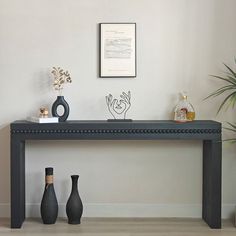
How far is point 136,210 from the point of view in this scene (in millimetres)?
4391

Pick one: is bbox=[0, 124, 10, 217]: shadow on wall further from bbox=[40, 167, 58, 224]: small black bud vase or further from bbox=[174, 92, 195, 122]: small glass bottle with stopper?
bbox=[174, 92, 195, 122]: small glass bottle with stopper

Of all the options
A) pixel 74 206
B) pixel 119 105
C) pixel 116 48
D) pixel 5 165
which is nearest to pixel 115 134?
pixel 119 105

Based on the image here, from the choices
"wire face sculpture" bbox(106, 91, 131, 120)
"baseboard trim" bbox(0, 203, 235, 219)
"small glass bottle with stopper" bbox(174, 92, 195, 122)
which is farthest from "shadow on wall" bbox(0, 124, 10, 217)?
"small glass bottle with stopper" bbox(174, 92, 195, 122)

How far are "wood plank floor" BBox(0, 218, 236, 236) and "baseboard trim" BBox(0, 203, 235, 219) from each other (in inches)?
2.9

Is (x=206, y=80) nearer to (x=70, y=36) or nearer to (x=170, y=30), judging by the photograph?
(x=170, y=30)

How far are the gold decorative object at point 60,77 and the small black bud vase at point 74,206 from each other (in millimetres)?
785

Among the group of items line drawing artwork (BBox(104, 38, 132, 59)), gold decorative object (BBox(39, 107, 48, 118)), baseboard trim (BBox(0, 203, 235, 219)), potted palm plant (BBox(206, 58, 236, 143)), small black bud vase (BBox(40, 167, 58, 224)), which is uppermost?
line drawing artwork (BBox(104, 38, 132, 59))

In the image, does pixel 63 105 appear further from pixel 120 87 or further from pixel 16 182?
pixel 16 182

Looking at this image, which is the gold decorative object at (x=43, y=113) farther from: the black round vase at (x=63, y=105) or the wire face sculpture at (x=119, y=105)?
the wire face sculpture at (x=119, y=105)

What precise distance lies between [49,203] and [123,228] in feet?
2.11

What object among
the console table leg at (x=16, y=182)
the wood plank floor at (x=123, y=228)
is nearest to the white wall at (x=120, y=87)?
the wood plank floor at (x=123, y=228)

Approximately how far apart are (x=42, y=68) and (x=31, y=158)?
796mm

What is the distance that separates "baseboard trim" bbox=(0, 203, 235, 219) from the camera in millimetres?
4383

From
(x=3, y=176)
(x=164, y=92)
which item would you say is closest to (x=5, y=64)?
(x=3, y=176)
